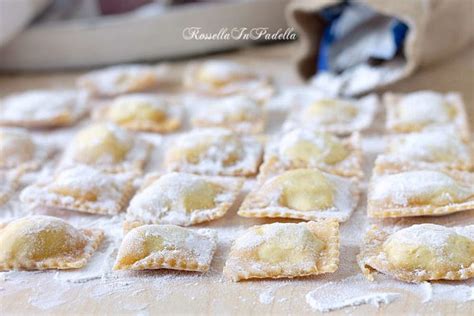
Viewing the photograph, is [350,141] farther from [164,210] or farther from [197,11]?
[197,11]

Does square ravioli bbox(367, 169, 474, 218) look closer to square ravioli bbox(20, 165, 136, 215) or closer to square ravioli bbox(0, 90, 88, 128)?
square ravioli bbox(20, 165, 136, 215)

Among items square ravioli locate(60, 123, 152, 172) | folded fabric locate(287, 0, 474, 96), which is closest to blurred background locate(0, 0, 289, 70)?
folded fabric locate(287, 0, 474, 96)

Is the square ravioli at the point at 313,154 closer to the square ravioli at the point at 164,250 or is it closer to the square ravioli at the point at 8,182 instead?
the square ravioli at the point at 164,250

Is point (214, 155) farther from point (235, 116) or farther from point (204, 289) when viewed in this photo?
point (204, 289)

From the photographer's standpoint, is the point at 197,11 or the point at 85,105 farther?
the point at 197,11

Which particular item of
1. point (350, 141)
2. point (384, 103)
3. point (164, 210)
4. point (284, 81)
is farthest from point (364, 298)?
point (284, 81)

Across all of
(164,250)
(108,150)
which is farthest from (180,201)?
(108,150)

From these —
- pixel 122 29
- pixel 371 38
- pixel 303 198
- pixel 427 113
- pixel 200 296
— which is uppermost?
pixel 122 29
